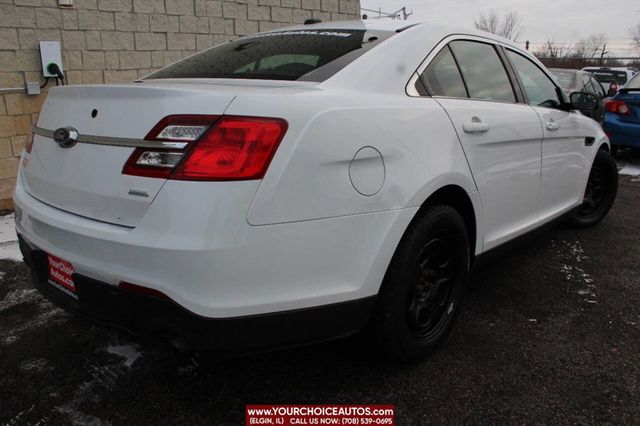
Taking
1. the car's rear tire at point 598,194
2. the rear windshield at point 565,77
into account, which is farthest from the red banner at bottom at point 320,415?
the rear windshield at point 565,77

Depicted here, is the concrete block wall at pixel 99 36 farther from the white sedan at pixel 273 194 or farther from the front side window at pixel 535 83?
the front side window at pixel 535 83

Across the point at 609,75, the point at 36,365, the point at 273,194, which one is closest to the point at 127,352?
the point at 36,365

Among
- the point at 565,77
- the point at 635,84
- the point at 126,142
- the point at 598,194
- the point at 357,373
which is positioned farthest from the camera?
the point at 565,77

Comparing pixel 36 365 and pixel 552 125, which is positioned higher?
pixel 552 125

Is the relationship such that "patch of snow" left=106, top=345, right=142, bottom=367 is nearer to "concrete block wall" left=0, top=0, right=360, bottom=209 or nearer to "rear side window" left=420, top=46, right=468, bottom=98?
"rear side window" left=420, top=46, right=468, bottom=98

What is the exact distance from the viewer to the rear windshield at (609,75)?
16.1 meters

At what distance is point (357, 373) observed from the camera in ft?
7.86

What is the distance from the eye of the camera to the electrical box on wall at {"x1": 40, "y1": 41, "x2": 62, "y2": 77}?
16.8 ft

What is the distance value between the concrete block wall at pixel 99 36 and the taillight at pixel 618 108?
501 cm

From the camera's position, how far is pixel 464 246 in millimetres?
2545

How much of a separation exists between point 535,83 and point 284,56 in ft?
6.46

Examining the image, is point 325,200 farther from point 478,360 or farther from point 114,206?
point 478,360

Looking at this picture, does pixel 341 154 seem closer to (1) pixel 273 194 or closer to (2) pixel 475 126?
(1) pixel 273 194

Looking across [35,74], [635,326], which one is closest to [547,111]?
[635,326]
